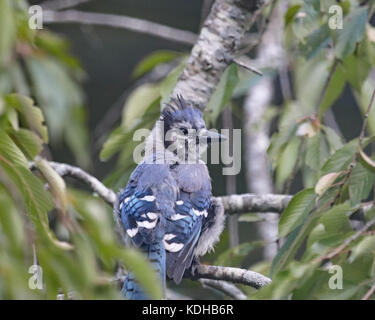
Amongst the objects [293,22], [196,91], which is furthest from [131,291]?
[293,22]

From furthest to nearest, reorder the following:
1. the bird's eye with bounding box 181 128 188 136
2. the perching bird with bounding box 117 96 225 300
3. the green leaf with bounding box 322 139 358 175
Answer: the bird's eye with bounding box 181 128 188 136, the perching bird with bounding box 117 96 225 300, the green leaf with bounding box 322 139 358 175

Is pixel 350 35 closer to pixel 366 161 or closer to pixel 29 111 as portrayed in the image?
pixel 366 161

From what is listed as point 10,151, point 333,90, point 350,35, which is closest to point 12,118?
point 10,151

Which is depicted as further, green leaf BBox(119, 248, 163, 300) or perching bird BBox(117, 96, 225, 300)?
perching bird BBox(117, 96, 225, 300)

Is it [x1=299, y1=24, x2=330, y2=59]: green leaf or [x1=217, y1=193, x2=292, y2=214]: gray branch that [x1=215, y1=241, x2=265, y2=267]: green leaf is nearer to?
[x1=217, y1=193, x2=292, y2=214]: gray branch

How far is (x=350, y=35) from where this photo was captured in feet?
8.36

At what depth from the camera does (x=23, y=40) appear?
1682 millimetres

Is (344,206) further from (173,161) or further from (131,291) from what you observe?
(173,161)

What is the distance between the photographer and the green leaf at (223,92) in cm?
289

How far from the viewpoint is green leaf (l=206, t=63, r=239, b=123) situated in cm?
289

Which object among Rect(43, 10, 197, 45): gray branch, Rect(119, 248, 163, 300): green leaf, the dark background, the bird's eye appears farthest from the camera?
the dark background

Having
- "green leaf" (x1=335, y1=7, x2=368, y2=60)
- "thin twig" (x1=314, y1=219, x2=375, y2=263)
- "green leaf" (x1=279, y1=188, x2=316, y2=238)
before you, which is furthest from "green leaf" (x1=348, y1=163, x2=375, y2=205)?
"green leaf" (x1=335, y1=7, x2=368, y2=60)

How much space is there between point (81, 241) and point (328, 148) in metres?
1.72

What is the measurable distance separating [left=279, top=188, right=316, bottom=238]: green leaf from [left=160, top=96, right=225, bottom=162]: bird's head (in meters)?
0.90
